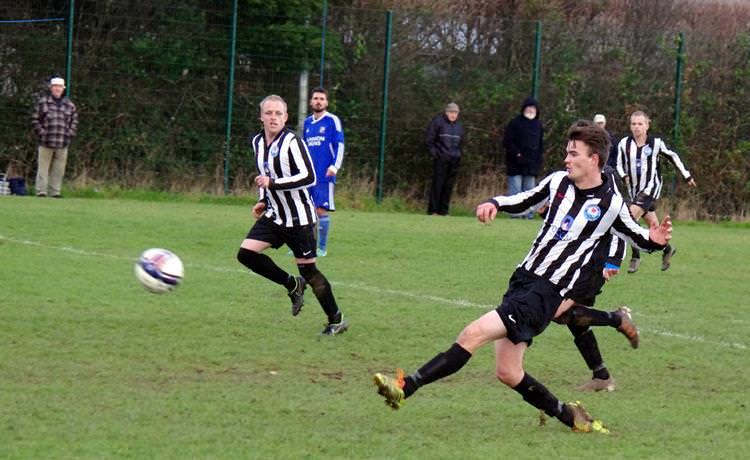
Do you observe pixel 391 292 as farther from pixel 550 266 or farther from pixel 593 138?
pixel 593 138

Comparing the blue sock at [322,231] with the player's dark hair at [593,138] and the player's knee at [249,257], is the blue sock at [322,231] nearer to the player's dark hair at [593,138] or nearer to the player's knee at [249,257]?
the player's knee at [249,257]

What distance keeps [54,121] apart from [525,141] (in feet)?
25.0

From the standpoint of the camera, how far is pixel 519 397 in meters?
7.32

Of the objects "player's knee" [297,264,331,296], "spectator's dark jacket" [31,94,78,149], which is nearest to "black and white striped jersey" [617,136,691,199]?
"player's knee" [297,264,331,296]

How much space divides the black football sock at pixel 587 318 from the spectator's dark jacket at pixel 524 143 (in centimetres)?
1416

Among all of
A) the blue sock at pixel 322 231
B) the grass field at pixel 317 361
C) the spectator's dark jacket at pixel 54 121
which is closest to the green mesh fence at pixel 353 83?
the spectator's dark jacket at pixel 54 121

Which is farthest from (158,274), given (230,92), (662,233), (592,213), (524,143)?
(524,143)

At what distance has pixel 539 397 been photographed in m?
6.38

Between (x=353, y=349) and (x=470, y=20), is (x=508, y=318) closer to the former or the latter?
(x=353, y=349)

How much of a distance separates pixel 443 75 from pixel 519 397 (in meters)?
16.1

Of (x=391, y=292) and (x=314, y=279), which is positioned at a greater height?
(x=314, y=279)

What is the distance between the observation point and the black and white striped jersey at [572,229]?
6.53 metres

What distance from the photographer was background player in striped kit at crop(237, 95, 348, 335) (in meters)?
9.23

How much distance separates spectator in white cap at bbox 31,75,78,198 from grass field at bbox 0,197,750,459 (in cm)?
527
